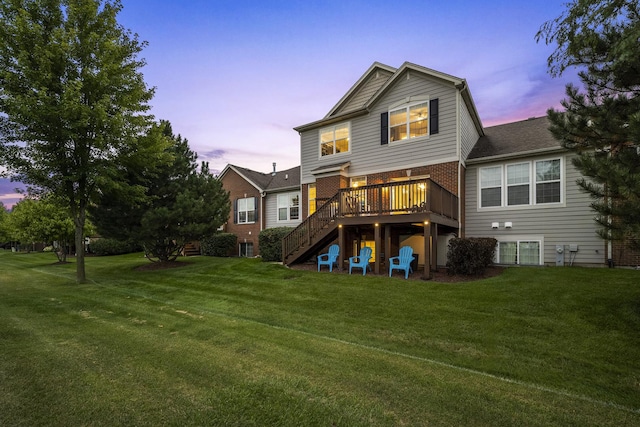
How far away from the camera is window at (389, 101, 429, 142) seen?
40.9 feet

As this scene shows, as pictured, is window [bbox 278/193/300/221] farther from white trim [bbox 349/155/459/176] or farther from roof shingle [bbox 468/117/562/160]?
roof shingle [bbox 468/117/562/160]

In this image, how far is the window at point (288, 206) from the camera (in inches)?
720

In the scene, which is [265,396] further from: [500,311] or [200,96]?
[200,96]

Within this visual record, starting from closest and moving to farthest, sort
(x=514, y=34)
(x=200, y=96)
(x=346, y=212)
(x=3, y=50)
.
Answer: (x=3, y=50), (x=346, y=212), (x=514, y=34), (x=200, y=96)

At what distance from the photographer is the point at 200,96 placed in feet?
85.9

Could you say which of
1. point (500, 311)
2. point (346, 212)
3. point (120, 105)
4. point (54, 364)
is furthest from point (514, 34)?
point (54, 364)

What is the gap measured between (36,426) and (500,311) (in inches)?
279

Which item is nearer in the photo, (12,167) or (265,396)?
(265,396)

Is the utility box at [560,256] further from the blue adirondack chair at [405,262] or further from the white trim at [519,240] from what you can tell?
the blue adirondack chair at [405,262]

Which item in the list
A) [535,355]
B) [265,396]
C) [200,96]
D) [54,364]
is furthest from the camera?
[200,96]

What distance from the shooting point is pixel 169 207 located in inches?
543

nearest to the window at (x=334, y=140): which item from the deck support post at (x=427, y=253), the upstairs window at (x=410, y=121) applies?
the upstairs window at (x=410, y=121)

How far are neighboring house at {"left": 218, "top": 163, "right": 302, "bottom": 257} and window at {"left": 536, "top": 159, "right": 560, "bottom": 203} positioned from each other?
1140 centimetres

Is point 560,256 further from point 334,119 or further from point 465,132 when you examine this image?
point 334,119
